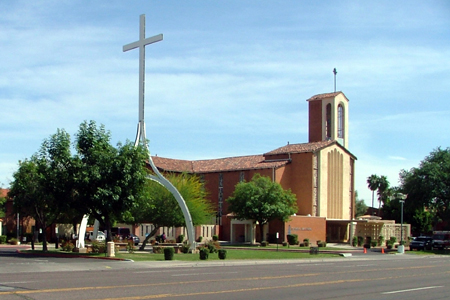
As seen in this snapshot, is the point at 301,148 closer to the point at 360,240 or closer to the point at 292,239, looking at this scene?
the point at 360,240

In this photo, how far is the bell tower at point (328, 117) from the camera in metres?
73.8

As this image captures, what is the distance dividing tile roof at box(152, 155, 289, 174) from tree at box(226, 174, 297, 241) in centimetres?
754

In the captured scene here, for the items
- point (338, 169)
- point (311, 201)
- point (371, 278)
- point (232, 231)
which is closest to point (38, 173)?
point (371, 278)

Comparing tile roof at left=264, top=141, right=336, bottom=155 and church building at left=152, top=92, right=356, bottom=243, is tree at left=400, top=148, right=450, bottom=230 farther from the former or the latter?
tile roof at left=264, top=141, right=336, bottom=155

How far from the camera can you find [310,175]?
227 ft

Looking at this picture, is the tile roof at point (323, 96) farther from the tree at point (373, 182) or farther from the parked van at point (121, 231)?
the tree at point (373, 182)

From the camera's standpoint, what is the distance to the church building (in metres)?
66.8

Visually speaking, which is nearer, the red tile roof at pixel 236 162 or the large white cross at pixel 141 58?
the large white cross at pixel 141 58

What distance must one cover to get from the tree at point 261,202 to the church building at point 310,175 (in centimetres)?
296

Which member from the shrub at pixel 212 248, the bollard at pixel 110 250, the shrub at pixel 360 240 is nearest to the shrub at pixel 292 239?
the shrub at pixel 360 240

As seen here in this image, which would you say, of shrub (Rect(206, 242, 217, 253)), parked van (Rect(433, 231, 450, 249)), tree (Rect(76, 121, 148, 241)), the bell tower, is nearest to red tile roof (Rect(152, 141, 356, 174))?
the bell tower

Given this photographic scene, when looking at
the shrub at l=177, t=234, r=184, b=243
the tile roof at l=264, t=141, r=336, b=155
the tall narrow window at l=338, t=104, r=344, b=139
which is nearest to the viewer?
the shrub at l=177, t=234, r=184, b=243

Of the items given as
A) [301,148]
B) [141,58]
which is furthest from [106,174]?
[301,148]

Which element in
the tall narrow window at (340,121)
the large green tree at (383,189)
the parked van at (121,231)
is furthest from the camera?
the large green tree at (383,189)
